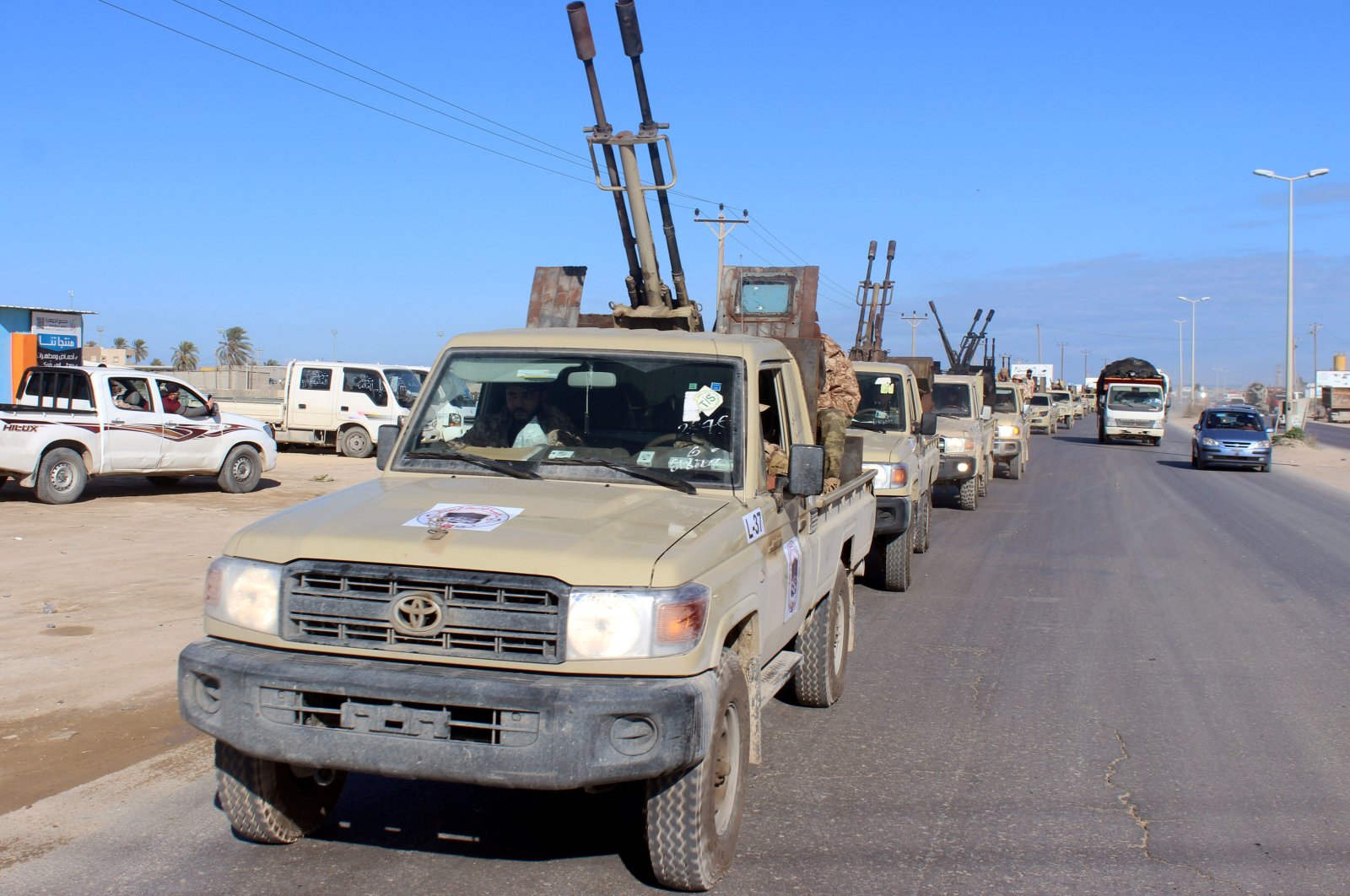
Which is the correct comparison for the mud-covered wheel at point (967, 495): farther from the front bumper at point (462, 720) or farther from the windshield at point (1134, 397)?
the windshield at point (1134, 397)

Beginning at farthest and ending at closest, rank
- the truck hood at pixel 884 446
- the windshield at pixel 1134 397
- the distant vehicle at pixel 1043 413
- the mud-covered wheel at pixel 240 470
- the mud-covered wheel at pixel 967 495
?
1. the distant vehicle at pixel 1043 413
2. the windshield at pixel 1134 397
3. the mud-covered wheel at pixel 967 495
4. the mud-covered wheel at pixel 240 470
5. the truck hood at pixel 884 446

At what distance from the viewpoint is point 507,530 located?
3.89 m

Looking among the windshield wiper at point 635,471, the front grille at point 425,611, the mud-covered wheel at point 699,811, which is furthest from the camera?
the windshield wiper at point 635,471

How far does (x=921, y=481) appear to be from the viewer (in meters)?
11.8

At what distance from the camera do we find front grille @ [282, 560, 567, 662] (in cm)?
366

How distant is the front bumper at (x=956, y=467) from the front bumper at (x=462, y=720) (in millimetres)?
13198

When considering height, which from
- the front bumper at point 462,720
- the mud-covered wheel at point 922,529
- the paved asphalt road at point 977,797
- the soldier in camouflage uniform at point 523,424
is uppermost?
the soldier in camouflage uniform at point 523,424

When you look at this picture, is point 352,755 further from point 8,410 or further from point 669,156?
point 8,410

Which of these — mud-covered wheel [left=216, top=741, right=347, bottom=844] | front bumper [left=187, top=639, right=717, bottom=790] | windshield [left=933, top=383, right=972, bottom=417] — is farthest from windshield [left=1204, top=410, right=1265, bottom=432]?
mud-covered wheel [left=216, top=741, right=347, bottom=844]

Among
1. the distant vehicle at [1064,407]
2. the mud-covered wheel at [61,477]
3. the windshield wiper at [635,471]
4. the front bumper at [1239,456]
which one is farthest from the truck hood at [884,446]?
the distant vehicle at [1064,407]

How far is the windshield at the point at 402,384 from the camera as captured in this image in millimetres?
25188

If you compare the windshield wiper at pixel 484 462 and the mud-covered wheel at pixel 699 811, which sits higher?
the windshield wiper at pixel 484 462

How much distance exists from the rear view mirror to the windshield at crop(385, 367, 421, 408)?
67.3 ft

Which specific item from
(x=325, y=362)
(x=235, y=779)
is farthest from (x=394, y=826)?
(x=325, y=362)
